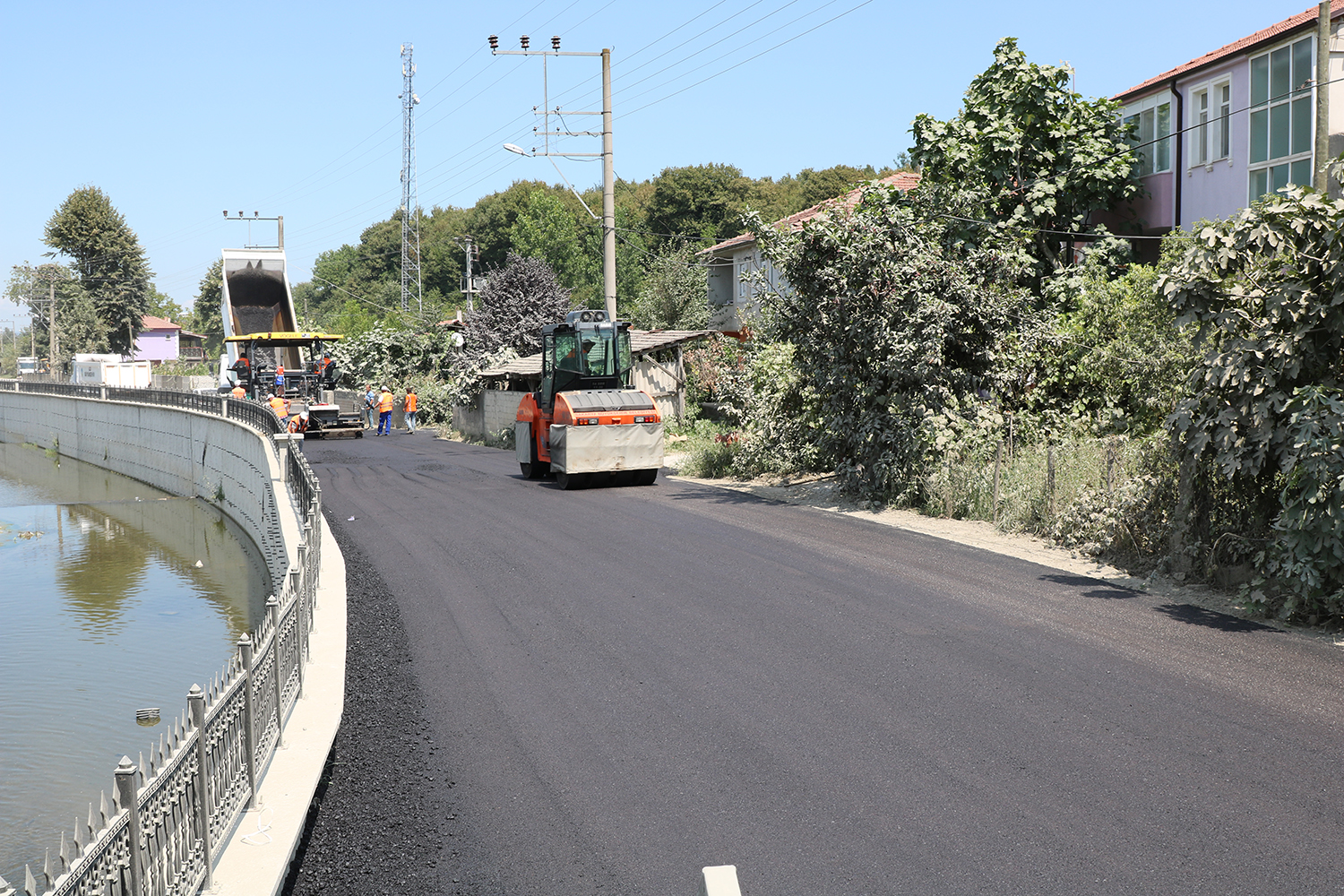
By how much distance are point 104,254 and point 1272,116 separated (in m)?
87.4

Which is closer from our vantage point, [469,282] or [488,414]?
[488,414]

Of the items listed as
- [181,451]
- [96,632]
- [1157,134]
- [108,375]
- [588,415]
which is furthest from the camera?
[108,375]

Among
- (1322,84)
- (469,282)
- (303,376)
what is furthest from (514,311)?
(1322,84)

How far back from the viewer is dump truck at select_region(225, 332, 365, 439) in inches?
Result: 1492

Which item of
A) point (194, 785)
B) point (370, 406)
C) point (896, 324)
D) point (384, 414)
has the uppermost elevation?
point (896, 324)

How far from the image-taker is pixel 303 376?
3966 centimetres

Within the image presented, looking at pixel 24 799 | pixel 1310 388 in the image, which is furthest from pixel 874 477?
pixel 24 799

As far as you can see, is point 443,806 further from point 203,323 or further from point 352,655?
point 203,323

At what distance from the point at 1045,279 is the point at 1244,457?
42.4ft

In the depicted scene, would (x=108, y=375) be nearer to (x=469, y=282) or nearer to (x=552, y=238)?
(x=469, y=282)

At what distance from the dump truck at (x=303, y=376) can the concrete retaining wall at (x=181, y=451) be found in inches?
173

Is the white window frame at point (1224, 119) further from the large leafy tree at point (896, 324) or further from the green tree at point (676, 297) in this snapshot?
the green tree at point (676, 297)

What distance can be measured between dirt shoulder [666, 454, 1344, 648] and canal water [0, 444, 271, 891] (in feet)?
30.2

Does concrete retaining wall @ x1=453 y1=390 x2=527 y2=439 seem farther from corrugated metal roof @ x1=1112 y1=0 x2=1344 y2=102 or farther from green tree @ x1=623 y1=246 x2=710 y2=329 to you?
corrugated metal roof @ x1=1112 y1=0 x2=1344 y2=102
